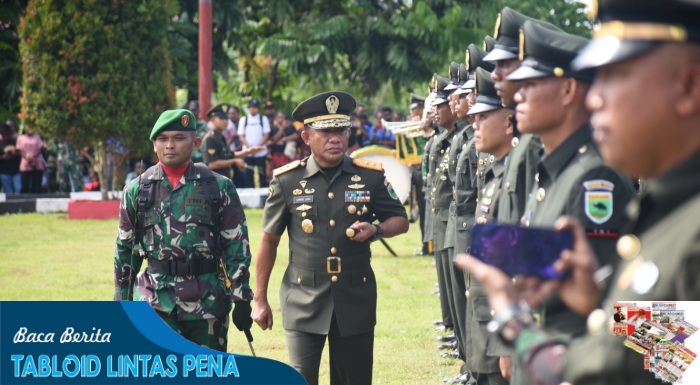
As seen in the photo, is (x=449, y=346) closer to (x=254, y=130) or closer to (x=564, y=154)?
(x=564, y=154)

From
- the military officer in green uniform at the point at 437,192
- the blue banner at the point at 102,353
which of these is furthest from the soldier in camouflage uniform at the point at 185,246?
the military officer in green uniform at the point at 437,192

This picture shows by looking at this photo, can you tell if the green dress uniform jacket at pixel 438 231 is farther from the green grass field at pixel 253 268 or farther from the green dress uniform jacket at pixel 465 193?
the green dress uniform jacket at pixel 465 193

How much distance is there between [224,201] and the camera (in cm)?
745

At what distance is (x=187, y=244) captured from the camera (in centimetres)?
727

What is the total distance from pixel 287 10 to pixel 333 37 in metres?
1.59

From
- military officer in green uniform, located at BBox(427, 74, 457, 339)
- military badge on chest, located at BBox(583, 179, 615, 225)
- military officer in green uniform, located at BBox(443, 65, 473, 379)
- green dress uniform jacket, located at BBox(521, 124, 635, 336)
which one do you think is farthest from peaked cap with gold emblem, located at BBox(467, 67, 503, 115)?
military officer in green uniform, located at BBox(427, 74, 457, 339)

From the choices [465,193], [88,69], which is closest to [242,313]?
[465,193]

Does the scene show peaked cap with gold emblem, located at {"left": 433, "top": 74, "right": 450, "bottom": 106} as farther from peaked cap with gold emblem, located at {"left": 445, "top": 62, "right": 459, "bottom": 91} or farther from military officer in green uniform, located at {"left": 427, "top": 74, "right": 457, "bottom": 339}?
peaked cap with gold emblem, located at {"left": 445, "top": 62, "right": 459, "bottom": 91}

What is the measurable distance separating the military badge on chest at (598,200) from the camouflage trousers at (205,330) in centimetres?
363

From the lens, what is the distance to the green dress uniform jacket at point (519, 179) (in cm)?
504

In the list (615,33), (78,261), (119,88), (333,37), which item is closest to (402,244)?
(78,261)

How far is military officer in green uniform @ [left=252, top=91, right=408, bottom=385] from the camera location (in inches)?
288

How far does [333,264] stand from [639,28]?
4808 mm

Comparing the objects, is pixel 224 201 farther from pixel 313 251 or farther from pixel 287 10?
pixel 287 10
